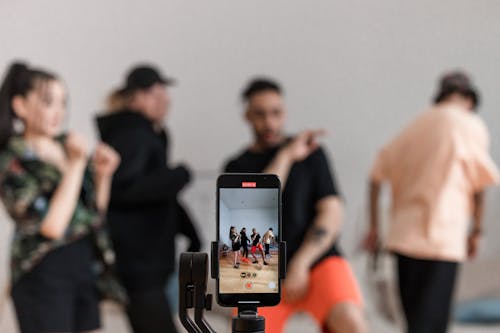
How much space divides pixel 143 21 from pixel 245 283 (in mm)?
3041

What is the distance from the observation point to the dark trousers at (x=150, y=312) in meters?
2.90

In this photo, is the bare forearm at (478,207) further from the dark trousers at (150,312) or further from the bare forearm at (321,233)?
the dark trousers at (150,312)

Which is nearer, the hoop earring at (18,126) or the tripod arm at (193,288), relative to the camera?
the tripod arm at (193,288)

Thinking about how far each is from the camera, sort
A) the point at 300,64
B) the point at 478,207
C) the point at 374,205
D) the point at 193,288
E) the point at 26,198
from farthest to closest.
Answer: the point at 300,64 → the point at 374,205 → the point at 478,207 → the point at 26,198 → the point at 193,288

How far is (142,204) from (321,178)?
2.49 feet

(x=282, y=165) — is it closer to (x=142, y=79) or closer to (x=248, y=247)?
(x=142, y=79)

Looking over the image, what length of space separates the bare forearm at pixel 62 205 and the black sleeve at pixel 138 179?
543 millimetres

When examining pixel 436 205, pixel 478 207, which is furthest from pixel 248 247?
pixel 478 207

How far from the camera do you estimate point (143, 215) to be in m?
3.00

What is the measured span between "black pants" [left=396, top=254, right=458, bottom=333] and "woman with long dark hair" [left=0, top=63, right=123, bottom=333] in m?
1.02

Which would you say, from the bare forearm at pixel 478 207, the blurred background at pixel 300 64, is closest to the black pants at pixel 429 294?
the bare forearm at pixel 478 207

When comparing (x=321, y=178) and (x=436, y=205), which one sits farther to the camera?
(x=436, y=205)

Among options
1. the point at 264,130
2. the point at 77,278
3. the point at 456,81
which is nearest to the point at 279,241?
the point at 77,278

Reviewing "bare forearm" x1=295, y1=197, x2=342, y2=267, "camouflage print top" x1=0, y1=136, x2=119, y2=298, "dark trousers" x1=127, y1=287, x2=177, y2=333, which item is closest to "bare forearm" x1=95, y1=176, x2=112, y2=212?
"camouflage print top" x1=0, y1=136, x2=119, y2=298
